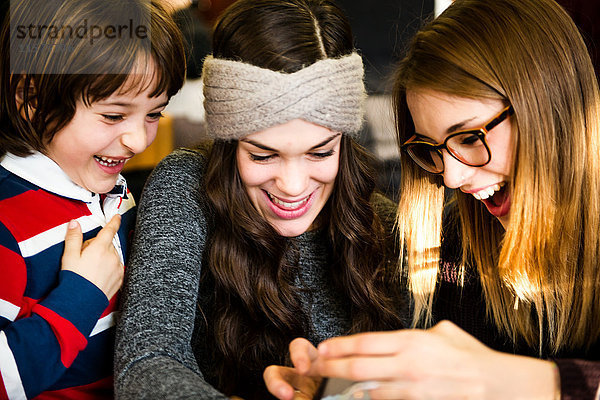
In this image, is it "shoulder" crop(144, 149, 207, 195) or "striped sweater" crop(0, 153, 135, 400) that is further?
"shoulder" crop(144, 149, 207, 195)

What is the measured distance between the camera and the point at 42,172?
1.24 m

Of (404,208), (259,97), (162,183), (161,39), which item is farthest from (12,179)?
(404,208)

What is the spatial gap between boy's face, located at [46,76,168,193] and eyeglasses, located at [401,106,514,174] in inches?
22.1

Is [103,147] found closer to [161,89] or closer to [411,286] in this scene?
[161,89]

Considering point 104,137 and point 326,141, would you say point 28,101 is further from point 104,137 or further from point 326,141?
point 326,141

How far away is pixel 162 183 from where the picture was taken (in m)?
1.35

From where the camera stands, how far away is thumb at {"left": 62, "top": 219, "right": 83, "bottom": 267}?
1.20m

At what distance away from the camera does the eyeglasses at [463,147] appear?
44.7 inches

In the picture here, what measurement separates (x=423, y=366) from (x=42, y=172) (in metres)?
0.86

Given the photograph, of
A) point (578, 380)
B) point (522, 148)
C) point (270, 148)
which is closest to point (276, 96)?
point (270, 148)

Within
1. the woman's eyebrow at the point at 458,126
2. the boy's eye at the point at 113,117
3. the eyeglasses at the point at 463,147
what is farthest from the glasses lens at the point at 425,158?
the boy's eye at the point at 113,117

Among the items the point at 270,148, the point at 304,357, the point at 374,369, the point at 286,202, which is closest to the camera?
the point at 374,369

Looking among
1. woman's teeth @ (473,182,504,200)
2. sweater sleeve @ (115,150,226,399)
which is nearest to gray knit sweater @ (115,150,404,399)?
sweater sleeve @ (115,150,226,399)

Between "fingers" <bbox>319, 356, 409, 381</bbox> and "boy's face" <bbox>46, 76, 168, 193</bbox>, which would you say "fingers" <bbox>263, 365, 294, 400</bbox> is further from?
"boy's face" <bbox>46, 76, 168, 193</bbox>
